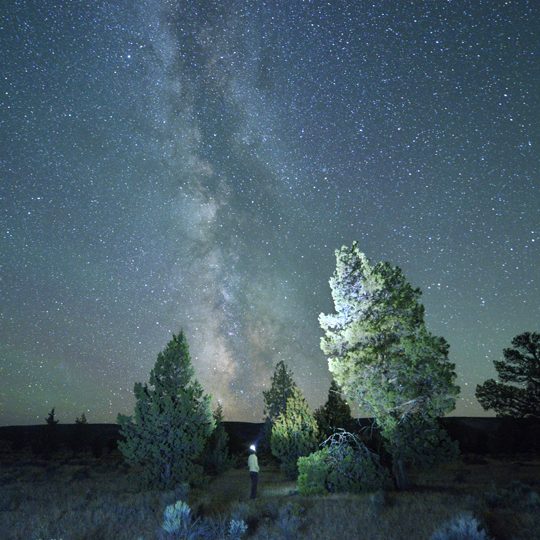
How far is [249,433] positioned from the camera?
78438 millimetres

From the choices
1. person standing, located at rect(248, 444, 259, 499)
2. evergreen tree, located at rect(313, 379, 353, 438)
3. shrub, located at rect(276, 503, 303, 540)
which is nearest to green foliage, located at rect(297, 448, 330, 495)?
person standing, located at rect(248, 444, 259, 499)

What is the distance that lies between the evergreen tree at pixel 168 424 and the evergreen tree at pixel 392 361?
6060 mm

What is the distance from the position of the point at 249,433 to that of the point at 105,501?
72.9 m

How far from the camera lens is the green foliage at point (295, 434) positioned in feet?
65.3

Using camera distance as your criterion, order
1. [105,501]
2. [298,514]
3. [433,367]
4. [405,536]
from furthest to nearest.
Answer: [433,367] → [105,501] → [298,514] → [405,536]

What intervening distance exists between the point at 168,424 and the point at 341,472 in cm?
700

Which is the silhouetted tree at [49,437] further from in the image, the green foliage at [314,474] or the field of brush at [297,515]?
the green foliage at [314,474]

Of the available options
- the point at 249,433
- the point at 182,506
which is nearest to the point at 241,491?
the point at 182,506

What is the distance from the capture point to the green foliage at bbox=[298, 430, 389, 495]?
13.5 m

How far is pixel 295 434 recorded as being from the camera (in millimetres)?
19891

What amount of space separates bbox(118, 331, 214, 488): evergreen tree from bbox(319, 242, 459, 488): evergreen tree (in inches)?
239

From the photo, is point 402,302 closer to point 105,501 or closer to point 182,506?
point 182,506

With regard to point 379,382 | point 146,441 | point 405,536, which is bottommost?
point 405,536

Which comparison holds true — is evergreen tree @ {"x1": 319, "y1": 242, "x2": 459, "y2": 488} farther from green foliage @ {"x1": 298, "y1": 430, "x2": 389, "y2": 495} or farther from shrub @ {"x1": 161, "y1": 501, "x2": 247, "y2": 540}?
shrub @ {"x1": 161, "y1": 501, "x2": 247, "y2": 540}
